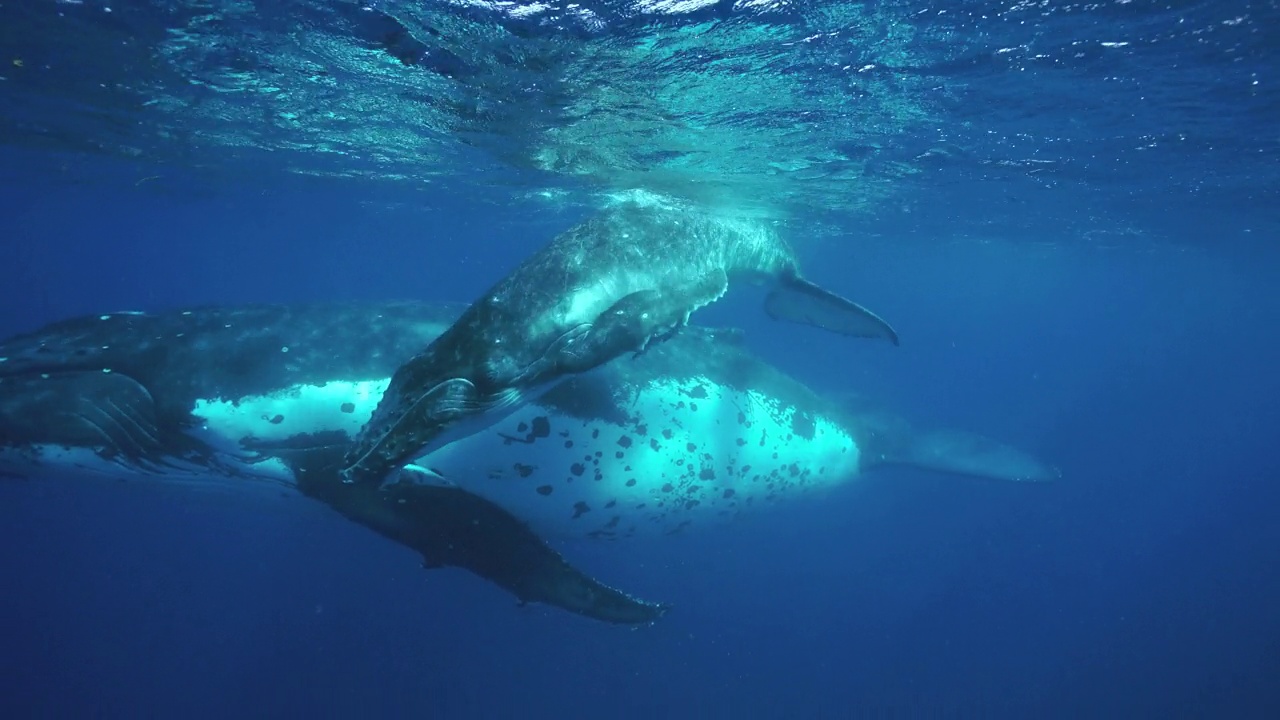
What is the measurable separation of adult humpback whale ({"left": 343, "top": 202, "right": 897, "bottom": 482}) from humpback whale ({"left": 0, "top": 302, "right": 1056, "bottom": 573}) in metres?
0.45

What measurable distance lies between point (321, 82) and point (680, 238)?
34.7ft

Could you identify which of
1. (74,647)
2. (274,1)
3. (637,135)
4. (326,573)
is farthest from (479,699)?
(274,1)

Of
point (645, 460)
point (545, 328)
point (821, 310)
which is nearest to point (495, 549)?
point (645, 460)

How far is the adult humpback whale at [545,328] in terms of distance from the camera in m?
4.42

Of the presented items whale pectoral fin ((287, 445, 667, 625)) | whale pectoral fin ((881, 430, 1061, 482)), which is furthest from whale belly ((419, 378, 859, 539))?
Answer: whale pectoral fin ((881, 430, 1061, 482))

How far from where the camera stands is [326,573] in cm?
2088

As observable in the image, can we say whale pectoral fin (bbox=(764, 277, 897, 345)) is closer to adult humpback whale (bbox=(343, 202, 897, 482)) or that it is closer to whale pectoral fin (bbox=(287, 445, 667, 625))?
adult humpback whale (bbox=(343, 202, 897, 482))

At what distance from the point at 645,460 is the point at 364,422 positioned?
315 centimetres

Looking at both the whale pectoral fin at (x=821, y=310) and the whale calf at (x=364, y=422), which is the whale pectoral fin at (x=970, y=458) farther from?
the whale calf at (x=364, y=422)

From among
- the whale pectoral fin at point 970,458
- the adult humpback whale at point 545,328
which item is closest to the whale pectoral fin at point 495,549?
the adult humpback whale at point 545,328

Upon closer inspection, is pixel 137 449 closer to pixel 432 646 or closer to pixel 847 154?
pixel 432 646

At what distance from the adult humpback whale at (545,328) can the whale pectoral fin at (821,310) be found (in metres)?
3.31

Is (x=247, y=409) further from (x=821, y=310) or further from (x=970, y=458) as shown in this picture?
(x=970, y=458)

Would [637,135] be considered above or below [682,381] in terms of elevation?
above
